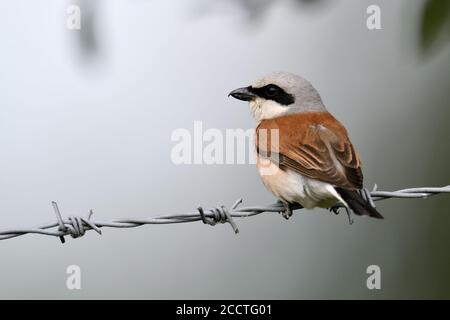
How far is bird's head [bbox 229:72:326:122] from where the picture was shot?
444 centimetres

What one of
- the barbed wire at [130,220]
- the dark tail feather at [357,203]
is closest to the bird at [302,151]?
the dark tail feather at [357,203]

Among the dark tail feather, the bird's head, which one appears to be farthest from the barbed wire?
the bird's head

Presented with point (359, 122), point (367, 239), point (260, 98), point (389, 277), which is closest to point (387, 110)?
point (359, 122)

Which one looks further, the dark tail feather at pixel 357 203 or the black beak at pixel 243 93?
the black beak at pixel 243 93

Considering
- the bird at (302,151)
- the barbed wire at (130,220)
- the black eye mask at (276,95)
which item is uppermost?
the black eye mask at (276,95)

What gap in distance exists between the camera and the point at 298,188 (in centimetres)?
383

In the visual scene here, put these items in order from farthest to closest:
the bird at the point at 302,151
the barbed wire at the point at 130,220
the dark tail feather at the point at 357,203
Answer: the bird at the point at 302,151 → the dark tail feather at the point at 357,203 → the barbed wire at the point at 130,220

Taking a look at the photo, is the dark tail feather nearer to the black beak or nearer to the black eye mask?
the black eye mask

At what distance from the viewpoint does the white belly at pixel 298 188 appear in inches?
148

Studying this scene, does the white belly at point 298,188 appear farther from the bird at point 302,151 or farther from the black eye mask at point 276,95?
the black eye mask at point 276,95

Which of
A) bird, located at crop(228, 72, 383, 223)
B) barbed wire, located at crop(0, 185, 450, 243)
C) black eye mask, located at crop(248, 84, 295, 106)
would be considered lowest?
barbed wire, located at crop(0, 185, 450, 243)

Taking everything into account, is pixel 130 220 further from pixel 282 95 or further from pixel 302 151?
pixel 282 95

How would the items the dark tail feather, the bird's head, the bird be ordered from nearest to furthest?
the dark tail feather, the bird, the bird's head

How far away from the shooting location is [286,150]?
394 cm
